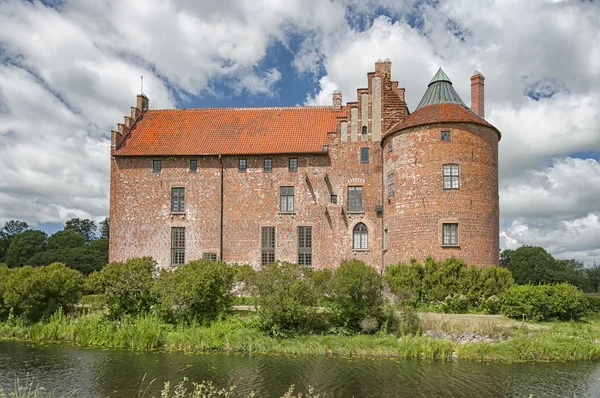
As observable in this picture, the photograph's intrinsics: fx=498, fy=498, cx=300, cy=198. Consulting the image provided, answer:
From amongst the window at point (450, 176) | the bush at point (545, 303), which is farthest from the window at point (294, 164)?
the bush at point (545, 303)

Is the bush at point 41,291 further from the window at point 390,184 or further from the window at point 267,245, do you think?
the window at point 390,184

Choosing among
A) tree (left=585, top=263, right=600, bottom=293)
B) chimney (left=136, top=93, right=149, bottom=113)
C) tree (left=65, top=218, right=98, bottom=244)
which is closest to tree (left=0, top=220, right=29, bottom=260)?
tree (left=65, top=218, right=98, bottom=244)

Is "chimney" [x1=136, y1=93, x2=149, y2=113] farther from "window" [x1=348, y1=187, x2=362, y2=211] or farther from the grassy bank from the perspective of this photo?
the grassy bank

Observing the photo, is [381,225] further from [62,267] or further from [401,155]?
[62,267]

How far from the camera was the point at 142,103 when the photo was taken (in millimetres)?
34594

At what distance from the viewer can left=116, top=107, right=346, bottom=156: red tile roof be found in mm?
30484

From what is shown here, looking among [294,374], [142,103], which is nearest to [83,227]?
[142,103]

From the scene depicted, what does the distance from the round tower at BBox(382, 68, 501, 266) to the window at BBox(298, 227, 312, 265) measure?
16.7 ft

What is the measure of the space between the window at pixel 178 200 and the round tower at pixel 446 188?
12.9 meters

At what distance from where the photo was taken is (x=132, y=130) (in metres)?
32.8

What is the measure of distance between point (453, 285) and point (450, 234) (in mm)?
2918

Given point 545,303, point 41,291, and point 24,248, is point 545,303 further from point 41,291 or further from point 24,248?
point 24,248

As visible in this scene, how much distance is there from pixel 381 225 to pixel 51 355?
58.6ft

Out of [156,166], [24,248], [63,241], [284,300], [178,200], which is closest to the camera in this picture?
[284,300]
